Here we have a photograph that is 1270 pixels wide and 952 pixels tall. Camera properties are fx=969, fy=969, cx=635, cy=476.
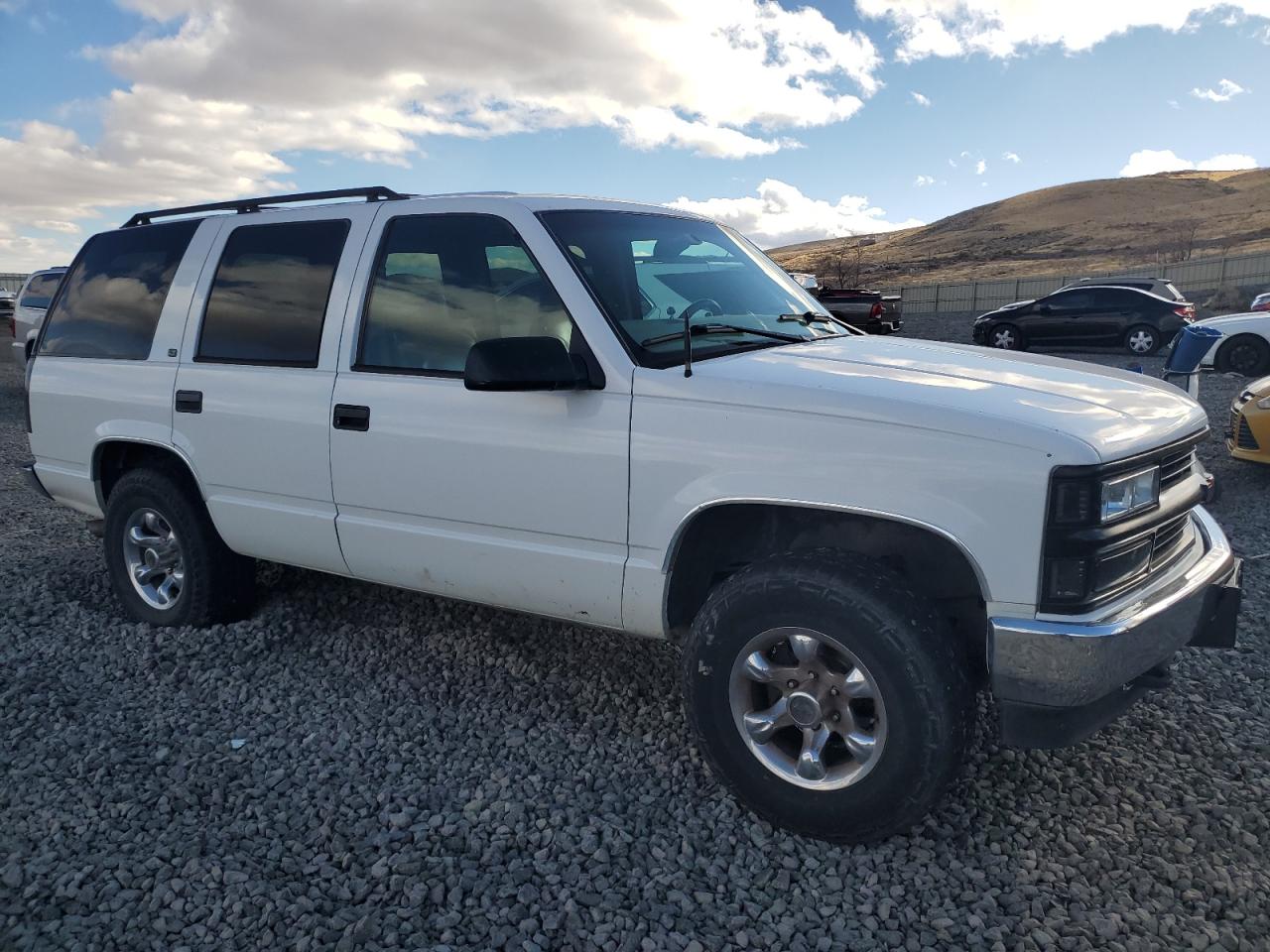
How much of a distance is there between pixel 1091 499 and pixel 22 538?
22.2ft

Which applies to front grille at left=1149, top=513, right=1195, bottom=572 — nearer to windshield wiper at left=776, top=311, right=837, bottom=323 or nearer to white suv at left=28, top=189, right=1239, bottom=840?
white suv at left=28, top=189, right=1239, bottom=840

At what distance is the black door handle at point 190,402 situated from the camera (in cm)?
429

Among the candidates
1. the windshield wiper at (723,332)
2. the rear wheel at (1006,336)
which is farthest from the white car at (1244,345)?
the windshield wiper at (723,332)

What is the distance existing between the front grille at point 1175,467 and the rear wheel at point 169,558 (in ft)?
12.9

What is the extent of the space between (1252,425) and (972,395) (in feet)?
20.0

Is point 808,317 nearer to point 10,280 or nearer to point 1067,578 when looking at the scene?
point 1067,578

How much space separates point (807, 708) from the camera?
291 centimetres

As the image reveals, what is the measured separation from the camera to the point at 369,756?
3545mm

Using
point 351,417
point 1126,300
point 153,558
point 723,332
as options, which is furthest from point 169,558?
point 1126,300

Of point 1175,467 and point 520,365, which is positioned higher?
point 520,365

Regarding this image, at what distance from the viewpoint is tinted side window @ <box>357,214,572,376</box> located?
11.4ft

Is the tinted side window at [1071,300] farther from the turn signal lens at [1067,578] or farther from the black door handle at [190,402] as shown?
the turn signal lens at [1067,578]

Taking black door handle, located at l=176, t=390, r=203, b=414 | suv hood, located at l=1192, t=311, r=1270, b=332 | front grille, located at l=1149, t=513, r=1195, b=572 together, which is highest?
suv hood, located at l=1192, t=311, r=1270, b=332

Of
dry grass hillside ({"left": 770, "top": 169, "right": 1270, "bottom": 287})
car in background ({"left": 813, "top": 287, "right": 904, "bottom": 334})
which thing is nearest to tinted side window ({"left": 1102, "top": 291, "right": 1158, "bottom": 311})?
car in background ({"left": 813, "top": 287, "right": 904, "bottom": 334})
